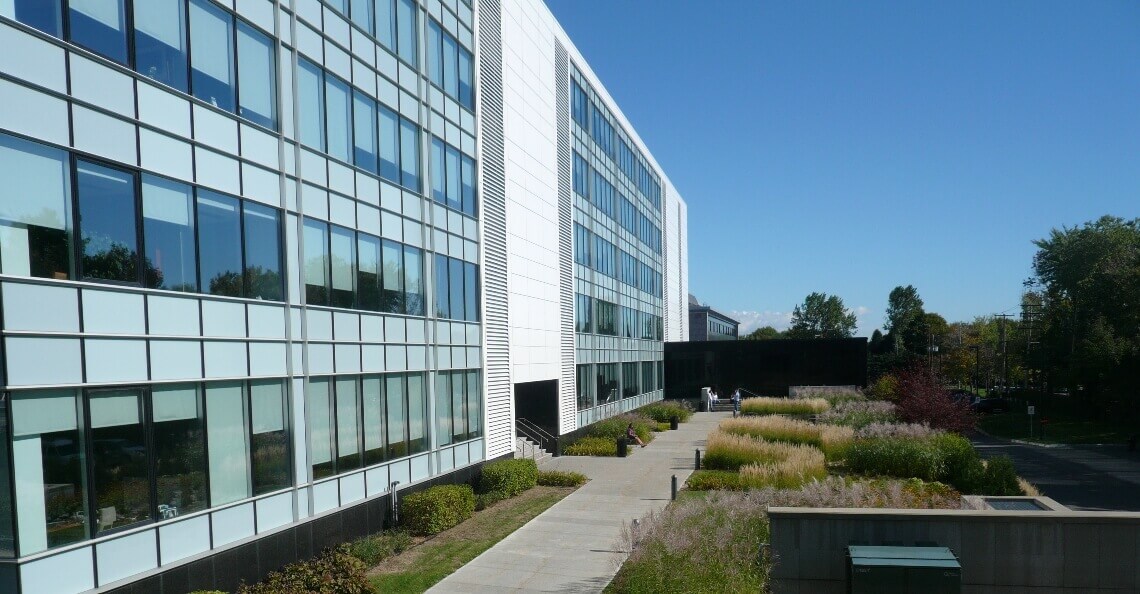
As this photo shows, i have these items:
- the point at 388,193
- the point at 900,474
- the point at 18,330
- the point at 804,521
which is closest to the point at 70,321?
the point at 18,330

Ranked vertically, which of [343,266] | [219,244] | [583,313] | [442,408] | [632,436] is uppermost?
[219,244]

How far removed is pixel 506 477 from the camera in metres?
23.4

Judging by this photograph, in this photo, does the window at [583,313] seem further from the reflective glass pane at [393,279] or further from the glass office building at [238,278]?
the reflective glass pane at [393,279]

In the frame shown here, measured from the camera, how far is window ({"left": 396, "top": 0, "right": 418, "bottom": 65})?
20.0m

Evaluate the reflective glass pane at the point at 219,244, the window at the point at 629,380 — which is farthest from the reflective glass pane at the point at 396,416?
the window at the point at 629,380

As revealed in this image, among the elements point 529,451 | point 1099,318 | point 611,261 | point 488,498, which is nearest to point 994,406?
point 1099,318

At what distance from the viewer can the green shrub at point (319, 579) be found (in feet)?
44.4

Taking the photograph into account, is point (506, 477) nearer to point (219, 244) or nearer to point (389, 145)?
point (389, 145)

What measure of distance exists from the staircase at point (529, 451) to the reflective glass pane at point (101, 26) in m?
18.9

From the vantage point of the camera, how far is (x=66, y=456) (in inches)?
412

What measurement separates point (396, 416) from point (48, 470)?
9.34 metres

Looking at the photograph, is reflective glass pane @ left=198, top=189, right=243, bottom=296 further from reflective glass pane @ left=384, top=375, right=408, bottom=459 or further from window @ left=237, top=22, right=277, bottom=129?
reflective glass pane @ left=384, top=375, right=408, bottom=459

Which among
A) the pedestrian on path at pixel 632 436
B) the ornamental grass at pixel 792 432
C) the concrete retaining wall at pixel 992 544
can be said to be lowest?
the pedestrian on path at pixel 632 436

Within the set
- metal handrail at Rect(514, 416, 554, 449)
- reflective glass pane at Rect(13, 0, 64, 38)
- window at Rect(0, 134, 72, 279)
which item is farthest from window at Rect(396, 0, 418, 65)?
metal handrail at Rect(514, 416, 554, 449)
